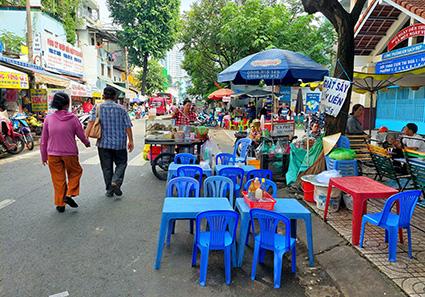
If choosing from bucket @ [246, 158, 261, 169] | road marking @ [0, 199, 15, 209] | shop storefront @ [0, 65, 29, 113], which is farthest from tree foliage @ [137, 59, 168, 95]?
road marking @ [0, 199, 15, 209]

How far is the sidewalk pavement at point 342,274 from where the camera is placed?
322 centimetres

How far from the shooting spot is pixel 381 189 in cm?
416

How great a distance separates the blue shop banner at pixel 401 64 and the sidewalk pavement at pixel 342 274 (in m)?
4.65

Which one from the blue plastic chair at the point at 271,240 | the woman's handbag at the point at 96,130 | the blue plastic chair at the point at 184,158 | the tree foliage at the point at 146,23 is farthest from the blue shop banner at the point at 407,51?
the tree foliage at the point at 146,23

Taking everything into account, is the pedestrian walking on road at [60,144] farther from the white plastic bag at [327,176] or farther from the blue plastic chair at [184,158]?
the white plastic bag at [327,176]

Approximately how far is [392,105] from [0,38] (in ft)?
67.3

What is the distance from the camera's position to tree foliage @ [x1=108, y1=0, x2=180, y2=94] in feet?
114

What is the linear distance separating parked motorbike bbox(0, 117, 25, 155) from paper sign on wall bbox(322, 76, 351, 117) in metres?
9.02

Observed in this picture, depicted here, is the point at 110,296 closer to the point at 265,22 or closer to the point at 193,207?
the point at 193,207

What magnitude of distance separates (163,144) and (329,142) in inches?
142

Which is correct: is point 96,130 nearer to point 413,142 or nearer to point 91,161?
point 91,161

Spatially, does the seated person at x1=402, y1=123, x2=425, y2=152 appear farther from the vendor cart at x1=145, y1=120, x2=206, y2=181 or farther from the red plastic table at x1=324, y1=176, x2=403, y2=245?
the vendor cart at x1=145, y1=120, x2=206, y2=181

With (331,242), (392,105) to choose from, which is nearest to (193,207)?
(331,242)

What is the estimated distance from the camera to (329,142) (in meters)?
5.99
